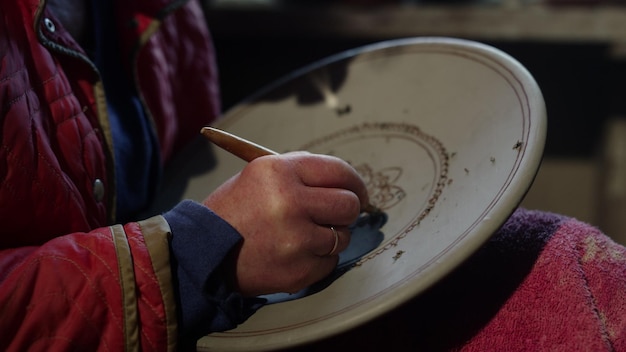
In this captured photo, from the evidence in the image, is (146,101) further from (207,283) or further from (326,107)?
(207,283)

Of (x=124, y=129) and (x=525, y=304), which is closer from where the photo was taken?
(x=525, y=304)

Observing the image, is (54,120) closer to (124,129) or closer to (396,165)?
(124,129)

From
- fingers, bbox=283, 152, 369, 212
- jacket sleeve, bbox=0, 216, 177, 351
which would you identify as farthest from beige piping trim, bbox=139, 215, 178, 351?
fingers, bbox=283, 152, 369, 212

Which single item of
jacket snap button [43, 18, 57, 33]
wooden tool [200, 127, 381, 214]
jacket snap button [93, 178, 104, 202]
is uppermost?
jacket snap button [43, 18, 57, 33]

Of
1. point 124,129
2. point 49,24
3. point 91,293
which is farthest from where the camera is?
point 124,129

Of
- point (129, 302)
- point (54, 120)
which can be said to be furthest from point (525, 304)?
point (54, 120)

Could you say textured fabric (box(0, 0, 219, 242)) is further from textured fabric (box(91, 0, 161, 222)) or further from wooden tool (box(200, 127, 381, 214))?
wooden tool (box(200, 127, 381, 214))

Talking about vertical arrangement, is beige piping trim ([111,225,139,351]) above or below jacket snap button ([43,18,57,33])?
below

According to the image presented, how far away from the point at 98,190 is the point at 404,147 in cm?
27

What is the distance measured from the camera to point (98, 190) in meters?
0.56

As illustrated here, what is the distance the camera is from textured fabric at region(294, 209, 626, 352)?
463 mm

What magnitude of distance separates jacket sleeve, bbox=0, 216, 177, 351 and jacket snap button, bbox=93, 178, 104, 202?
0.32 ft

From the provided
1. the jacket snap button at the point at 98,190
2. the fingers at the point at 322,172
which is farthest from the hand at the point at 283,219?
the jacket snap button at the point at 98,190

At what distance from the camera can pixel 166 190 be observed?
0.70 meters
